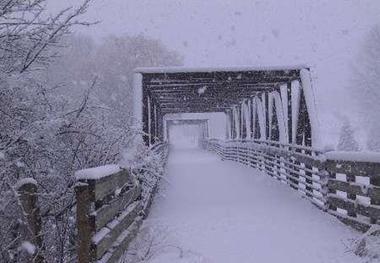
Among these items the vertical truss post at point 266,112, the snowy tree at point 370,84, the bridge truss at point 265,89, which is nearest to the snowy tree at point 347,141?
the snowy tree at point 370,84

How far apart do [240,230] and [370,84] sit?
3571cm

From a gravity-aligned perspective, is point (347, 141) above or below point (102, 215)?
below

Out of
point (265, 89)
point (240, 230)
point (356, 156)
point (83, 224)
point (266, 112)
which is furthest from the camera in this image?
point (265, 89)

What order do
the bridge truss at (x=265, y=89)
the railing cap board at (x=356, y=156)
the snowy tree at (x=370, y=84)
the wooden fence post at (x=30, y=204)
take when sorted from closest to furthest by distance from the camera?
the wooden fence post at (x=30, y=204)
the railing cap board at (x=356, y=156)
the bridge truss at (x=265, y=89)
the snowy tree at (x=370, y=84)

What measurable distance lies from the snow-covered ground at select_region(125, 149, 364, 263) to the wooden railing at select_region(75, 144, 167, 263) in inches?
17.7

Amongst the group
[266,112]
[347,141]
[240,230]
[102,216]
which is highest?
[266,112]

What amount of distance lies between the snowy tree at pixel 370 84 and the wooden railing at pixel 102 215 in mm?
34083

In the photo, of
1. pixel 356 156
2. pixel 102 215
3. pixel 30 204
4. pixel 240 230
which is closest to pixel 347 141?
pixel 356 156

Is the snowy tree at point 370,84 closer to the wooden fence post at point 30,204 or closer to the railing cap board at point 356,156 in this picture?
the railing cap board at point 356,156

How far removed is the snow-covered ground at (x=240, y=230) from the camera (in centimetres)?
600

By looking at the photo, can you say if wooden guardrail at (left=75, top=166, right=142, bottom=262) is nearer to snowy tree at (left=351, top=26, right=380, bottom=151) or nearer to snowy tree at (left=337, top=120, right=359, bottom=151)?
snowy tree at (left=337, top=120, right=359, bottom=151)

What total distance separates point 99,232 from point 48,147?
5.83 ft

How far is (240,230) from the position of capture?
757 cm

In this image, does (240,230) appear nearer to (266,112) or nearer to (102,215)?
(102,215)
